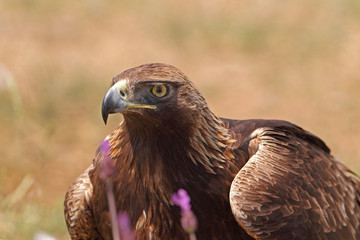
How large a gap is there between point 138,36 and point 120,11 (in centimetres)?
104

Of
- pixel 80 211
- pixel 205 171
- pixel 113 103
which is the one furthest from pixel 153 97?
pixel 80 211

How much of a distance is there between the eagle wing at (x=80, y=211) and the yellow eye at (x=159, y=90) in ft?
3.82

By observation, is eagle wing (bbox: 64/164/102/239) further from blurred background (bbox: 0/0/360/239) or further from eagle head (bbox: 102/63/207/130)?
blurred background (bbox: 0/0/360/239)

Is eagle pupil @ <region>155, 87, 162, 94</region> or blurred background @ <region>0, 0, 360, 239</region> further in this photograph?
blurred background @ <region>0, 0, 360, 239</region>

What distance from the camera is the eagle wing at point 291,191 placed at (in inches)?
185

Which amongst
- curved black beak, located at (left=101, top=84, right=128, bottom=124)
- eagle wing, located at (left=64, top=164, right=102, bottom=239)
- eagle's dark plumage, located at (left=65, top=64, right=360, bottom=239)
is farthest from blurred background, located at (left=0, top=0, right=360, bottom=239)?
curved black beak, located at (left=101, top=84, right=128, bottom=124)

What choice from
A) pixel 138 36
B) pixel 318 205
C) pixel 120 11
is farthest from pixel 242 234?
pixel 120 11

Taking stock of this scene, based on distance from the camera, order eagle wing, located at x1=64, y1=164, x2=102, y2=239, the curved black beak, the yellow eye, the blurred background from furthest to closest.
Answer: the blurred background
eagle wing, located at x1=64, y1=164, x2=102, y2=239
the yellow eye
the curved black beak

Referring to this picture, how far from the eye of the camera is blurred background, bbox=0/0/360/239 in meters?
10.5

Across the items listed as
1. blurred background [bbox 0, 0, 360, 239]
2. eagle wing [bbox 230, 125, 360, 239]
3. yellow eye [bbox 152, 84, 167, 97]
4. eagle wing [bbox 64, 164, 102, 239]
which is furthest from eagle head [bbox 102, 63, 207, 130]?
blurred background [bbox 0, 0, 360, 239]

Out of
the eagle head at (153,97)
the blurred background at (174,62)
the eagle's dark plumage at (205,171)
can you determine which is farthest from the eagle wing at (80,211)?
the blurred background at (174,62)

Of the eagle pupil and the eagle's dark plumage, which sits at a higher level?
the eagle pupil

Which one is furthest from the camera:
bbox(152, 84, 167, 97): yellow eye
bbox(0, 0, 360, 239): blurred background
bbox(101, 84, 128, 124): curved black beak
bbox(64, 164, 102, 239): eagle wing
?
bbox(0, 0, 360, 239): blurred background

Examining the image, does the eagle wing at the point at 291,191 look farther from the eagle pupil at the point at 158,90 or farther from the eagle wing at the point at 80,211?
the eagle wing at the point at 80,211
